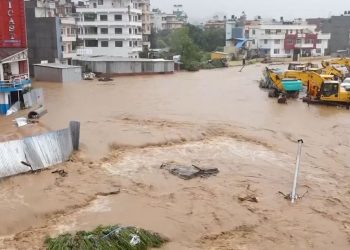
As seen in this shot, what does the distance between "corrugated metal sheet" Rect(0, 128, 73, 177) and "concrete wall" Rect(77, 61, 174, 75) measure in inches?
1157

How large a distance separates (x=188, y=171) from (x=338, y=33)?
74031mm

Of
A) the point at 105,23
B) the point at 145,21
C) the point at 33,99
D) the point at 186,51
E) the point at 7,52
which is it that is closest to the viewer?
the point at 7,52

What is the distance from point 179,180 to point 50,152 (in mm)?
4381

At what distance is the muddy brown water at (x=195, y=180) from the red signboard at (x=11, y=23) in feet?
14.6

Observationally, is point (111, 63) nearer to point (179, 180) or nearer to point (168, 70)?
point (168, 70)

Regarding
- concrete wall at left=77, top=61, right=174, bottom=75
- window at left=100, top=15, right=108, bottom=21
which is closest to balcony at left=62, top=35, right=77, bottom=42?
concrete wall at left=77, top=61, right=174, bottom=75

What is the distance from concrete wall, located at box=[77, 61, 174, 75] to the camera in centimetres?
4425

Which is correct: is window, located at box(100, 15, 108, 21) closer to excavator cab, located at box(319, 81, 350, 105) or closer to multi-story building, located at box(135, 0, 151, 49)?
multi-story building, located at box(135, 0, 151, 49)

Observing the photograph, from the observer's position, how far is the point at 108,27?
5328cm

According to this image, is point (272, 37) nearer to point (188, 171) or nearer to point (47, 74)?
point (47, 74)

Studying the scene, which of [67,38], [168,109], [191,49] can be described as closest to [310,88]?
[168,109]

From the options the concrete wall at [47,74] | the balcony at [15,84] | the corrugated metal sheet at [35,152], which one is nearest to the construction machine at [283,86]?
the balcony at [15,84]

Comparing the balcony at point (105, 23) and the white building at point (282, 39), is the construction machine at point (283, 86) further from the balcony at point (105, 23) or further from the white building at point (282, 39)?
the white building at point (282, 39)

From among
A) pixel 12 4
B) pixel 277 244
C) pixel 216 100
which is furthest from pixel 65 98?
pixel 277 244
